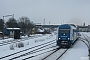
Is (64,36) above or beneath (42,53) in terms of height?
above

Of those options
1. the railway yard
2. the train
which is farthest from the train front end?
the railway yard

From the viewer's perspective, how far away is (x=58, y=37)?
89.5 feet

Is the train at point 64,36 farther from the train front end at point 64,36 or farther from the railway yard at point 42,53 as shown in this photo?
the railway yard at point 42,53

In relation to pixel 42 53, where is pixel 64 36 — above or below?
above

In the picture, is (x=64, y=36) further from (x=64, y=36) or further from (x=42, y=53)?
(x=42, y=53)

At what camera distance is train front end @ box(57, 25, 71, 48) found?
27.0 meters

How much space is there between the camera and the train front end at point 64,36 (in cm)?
2698

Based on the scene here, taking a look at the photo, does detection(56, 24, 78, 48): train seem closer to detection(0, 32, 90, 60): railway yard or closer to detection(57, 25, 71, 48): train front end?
detection(57, 25, 71, 48): train front end

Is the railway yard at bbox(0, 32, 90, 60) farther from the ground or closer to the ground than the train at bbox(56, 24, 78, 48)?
closer to the ground

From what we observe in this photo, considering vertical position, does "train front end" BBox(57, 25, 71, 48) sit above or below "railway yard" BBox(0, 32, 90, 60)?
above

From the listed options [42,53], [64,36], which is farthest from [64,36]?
[42,53]

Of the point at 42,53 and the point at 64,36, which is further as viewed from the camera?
the point at 64,36

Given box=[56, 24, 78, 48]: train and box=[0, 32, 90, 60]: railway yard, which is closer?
box=[0, 32, 90, 60]: railway yard

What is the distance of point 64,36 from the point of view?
2712cm
